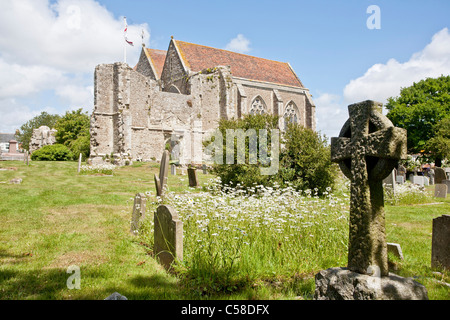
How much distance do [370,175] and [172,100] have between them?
24.6 m

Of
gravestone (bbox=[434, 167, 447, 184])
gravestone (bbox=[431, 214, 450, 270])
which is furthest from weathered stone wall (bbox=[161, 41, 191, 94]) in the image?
gravestone (bbox=[431, 214, 450, 270])

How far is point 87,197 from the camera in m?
10.4

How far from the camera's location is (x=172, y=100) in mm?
26500

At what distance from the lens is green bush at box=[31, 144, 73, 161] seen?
2883 cm

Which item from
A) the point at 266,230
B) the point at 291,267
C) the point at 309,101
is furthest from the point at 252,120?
the point at 309,101

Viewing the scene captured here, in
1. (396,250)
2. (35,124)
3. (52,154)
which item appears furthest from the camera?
(35,124)

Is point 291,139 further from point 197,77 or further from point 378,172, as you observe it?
point 197,77

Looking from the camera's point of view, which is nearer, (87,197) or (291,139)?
(87,197)

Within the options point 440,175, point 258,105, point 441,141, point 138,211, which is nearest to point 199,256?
point 138,211

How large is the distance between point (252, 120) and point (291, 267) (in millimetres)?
8708

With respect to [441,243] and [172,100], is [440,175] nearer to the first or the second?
[441,243]

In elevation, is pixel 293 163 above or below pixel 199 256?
above
